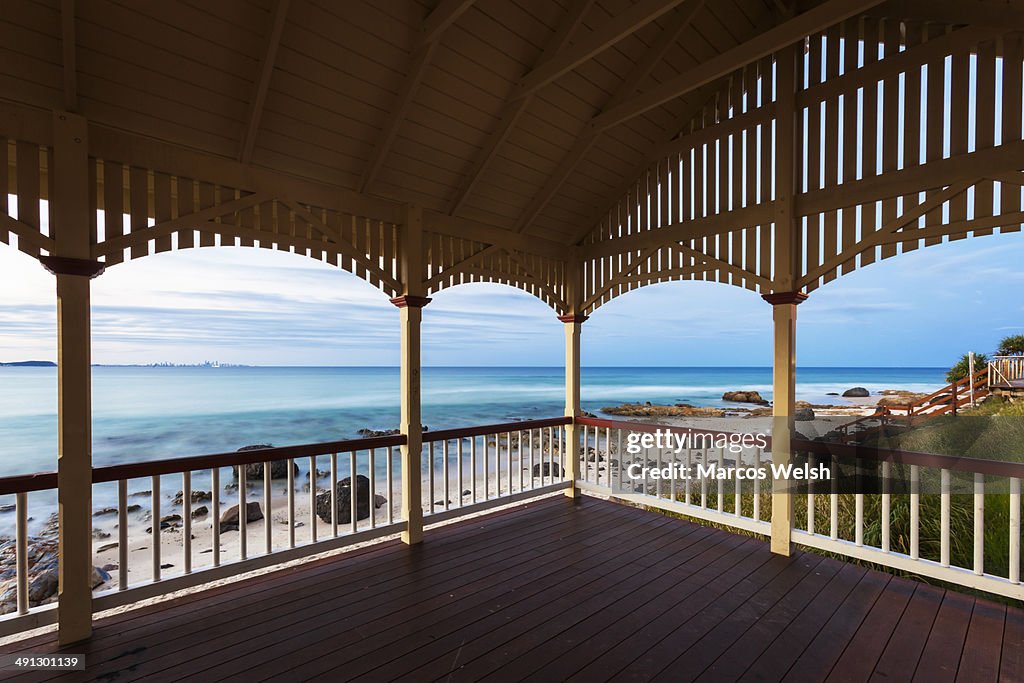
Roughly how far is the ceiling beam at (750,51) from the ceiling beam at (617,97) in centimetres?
26

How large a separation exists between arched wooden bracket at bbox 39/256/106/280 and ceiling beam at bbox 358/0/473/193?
1.78 meters

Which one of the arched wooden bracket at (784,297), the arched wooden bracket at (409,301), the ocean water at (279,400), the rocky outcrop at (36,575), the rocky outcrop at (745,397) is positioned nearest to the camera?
the arched wooden bracket at (784,297)

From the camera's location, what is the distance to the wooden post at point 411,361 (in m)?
3.90

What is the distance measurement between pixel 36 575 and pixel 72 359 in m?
5.36

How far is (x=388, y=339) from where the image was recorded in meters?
27.8

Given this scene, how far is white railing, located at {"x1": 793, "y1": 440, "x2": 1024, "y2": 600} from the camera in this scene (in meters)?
2.81

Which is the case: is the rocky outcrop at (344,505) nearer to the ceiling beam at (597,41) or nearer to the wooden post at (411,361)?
the wooden post at (411,361)

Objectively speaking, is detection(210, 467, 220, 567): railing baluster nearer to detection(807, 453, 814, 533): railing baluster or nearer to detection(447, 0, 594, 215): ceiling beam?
detection(447, 0, 594, 215): ceiling beam

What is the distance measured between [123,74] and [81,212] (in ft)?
2.65

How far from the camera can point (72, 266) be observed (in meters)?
2.50

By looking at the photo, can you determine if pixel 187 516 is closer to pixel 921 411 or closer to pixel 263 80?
pixel 263 80

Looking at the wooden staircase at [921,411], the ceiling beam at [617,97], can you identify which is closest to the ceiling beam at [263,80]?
the ceiling beam at [617,97]

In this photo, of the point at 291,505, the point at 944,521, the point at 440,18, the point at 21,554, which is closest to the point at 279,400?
the point at 291,505

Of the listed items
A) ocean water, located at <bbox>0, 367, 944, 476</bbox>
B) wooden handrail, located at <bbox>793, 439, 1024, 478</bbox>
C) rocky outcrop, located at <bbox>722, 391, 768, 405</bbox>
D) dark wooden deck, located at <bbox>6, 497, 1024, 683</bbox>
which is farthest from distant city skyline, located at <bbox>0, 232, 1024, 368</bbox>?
dark wooden deck, located at <bbox>6, 497, 1024, 683</bbox>
